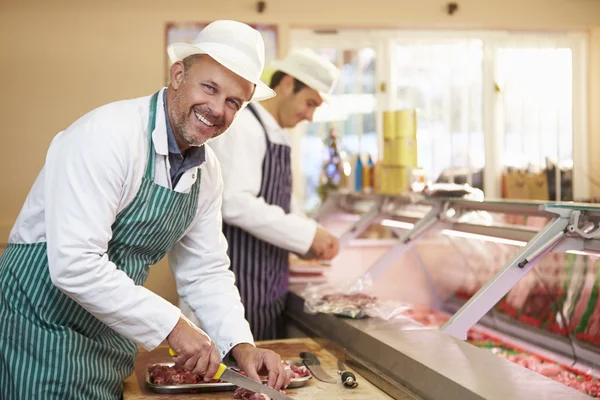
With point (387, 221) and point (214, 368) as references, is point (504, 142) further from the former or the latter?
point (214, 368)

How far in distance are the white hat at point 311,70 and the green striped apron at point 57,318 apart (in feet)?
4.47

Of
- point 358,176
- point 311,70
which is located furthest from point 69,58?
point 311,70

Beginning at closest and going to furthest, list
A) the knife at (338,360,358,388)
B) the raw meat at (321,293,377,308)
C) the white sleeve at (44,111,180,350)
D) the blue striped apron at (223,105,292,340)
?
the white sleeve at (44,111,180,350)
the knife at (338,360,358,388)
the raw meat at (321,293,377,308)
the blue striped apron at (223,105,292,340)

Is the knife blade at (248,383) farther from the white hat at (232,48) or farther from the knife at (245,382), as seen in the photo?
the white hat at (232,48)

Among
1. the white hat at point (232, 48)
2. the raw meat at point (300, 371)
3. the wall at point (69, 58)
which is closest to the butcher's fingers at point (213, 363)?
the raw meat at point (300, 371)

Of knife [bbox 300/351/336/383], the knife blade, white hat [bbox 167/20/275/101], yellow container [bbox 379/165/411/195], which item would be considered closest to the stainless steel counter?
knife [bbox 300/351/336/383]

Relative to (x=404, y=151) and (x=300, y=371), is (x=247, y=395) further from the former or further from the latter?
(x=404, y=151)

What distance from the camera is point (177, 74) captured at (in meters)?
1.94

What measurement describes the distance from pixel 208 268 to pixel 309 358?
0.43 m

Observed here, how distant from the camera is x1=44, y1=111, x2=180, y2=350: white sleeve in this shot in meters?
1.70

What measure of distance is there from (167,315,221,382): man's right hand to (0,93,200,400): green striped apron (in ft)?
0.89

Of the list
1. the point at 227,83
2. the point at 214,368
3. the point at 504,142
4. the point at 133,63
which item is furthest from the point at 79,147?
the point at 504,142

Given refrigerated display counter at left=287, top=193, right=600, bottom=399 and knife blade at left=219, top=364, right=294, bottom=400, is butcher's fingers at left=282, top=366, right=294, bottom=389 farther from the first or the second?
refrigerated display counter at left=287, top=193, right=600, bottom=399

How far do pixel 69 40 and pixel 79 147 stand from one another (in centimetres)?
410
